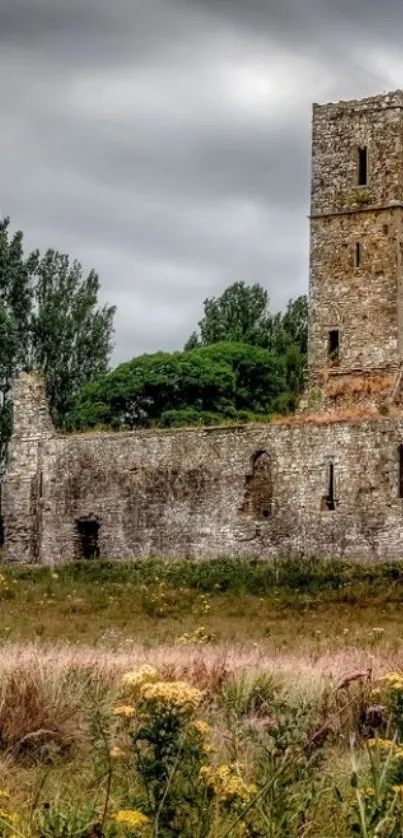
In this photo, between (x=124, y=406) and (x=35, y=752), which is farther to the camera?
(x=124, y=406)

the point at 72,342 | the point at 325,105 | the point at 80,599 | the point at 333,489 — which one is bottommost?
the point at 80,599

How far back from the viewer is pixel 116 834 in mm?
8305

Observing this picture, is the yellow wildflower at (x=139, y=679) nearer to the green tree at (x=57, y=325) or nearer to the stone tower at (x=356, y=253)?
the stone tower at (x=356, y=253)

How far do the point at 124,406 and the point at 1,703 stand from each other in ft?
160

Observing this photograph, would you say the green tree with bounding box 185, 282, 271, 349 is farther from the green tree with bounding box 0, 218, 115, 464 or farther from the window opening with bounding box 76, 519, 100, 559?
the window opening with bounding box 76, 519, 100, 559

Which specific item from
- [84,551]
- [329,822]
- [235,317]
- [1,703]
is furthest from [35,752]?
[235,317]

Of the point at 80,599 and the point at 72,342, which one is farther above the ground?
the point at 72,342

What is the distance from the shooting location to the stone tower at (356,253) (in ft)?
142

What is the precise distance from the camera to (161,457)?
1622 inches

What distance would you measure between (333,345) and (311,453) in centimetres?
637

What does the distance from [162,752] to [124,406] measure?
53829 mm

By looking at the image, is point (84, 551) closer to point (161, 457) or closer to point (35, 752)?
point (161, 457)

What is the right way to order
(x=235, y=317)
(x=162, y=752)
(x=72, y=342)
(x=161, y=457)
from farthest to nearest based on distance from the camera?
(x=235, y=317) → (x=72, y=342) → (x=161, y=457) → (x=162, y=752)

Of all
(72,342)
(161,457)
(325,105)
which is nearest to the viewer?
(161,457)
